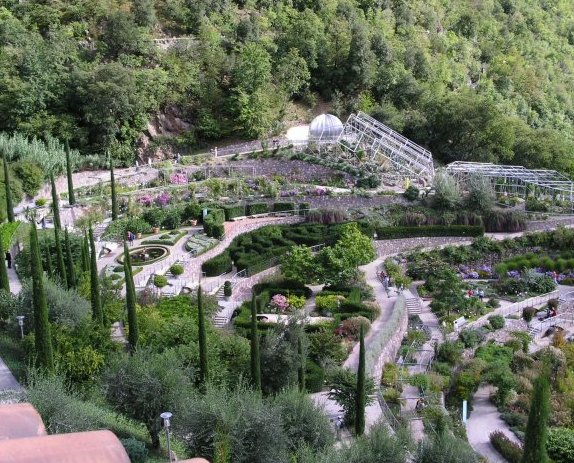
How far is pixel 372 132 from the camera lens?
176ft

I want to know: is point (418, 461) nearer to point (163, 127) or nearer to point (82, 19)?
point (163, 127)

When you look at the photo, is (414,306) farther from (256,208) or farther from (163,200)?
(163,200)

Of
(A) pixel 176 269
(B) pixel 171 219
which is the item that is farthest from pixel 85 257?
(B) pixel 171 219

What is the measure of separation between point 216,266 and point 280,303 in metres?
5.11

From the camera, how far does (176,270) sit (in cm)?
3597

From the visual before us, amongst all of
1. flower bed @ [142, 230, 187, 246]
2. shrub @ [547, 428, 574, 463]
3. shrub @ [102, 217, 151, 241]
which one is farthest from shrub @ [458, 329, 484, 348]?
shrub @ [102, 217, 151, 241]

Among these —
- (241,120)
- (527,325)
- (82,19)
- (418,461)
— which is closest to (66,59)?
(82,19)

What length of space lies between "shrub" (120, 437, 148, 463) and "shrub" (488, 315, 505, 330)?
2039 cm

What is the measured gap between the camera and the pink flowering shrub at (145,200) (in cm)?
4468

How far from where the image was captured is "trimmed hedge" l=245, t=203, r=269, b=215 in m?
45.5

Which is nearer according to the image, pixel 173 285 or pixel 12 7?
pixel 173 285

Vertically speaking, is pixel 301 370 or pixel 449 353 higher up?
pixel 301 370

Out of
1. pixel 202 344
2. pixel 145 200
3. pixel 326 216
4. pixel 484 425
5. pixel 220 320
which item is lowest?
pixel 484 425

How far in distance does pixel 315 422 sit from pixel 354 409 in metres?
4.11
